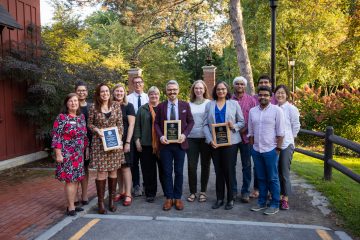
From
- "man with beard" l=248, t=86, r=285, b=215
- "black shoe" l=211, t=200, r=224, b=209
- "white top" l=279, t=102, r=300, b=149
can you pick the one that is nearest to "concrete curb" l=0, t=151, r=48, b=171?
"black shoe" l=211, t=200, r=224, b=209

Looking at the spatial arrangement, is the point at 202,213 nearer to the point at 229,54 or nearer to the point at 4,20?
the point at 4,20

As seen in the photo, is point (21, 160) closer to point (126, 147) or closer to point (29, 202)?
point (29, 202)

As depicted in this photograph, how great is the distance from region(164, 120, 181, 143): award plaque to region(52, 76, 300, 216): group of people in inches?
1.8

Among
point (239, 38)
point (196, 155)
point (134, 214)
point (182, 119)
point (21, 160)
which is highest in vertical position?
point (239, 38)

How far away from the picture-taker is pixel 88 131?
5914 millimetres

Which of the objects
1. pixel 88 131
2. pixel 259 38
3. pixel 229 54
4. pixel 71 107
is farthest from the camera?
pixel 229 54

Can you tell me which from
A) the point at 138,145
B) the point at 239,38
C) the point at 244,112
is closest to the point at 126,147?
the point at 138,145

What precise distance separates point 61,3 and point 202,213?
12.6m

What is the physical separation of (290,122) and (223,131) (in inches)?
44.2

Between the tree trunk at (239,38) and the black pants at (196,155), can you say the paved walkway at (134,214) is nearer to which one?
the black pants at (196,155)

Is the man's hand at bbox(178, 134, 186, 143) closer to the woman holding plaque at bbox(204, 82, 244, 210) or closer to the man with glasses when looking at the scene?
the woman holding plaque at bbox(204, 82, 244, 210)

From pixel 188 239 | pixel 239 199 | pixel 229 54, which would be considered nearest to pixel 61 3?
pixel 239 199

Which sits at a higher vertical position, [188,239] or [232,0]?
[232,0]

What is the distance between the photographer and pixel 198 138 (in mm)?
6340
